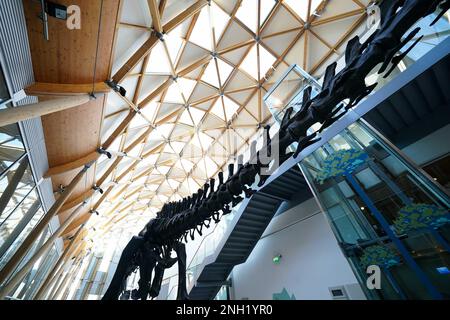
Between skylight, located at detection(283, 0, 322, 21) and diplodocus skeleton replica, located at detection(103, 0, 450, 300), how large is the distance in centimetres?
831

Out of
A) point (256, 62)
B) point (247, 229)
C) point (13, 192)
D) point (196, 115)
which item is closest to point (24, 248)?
point (13, 192)

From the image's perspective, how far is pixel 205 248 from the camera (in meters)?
12.2

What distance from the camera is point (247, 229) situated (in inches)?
410

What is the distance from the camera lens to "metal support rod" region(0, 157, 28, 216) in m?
6.95

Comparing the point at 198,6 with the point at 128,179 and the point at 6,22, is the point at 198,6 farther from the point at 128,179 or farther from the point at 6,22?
the point at 128,179

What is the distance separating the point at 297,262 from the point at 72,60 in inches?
439

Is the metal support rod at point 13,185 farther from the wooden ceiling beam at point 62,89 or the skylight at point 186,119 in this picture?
the skylight at point 186,119

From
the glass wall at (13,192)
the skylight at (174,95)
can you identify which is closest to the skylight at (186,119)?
the skylight at (174,95)

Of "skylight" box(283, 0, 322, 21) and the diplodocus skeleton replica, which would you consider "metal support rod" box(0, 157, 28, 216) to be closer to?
the diplodocus skeleton replica

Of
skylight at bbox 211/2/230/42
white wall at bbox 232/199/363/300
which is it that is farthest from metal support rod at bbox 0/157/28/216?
skylight at bbox 211/2/230/42

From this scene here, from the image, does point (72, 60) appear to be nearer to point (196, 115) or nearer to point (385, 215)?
point (385, 215)

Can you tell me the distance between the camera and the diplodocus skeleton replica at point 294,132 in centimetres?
204
